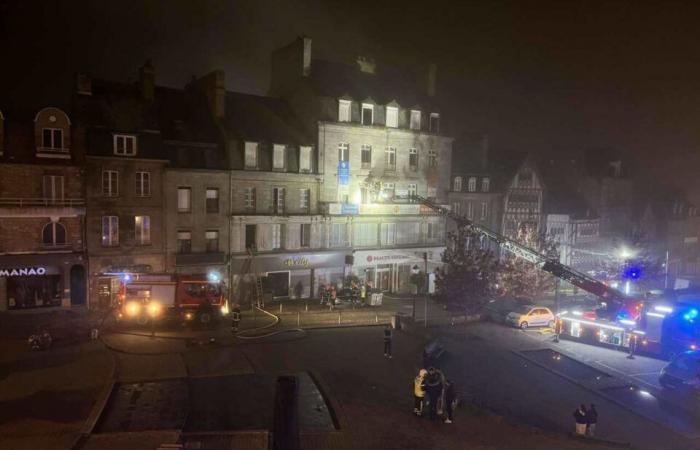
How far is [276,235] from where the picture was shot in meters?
38.9

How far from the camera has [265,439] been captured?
15.3 m

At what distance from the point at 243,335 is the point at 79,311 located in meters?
12.0

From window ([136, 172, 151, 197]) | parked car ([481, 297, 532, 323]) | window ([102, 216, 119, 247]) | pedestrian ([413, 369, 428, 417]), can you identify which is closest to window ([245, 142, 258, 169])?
window ([136, 172, 151, 197])

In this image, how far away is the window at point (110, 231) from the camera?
109 feet

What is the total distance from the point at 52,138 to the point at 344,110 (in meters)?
20.1

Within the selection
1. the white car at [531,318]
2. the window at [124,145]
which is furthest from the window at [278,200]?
the white car at [531,318]

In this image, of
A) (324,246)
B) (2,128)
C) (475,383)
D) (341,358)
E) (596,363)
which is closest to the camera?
(475,383)

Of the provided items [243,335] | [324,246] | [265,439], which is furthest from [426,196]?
[265,439]

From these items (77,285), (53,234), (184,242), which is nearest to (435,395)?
(184,242)

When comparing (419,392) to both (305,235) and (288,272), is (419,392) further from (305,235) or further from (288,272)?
(305,235)

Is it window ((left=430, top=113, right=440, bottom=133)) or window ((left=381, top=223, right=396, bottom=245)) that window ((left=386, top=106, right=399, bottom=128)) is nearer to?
window ((left=430, top=113, right=440, bottom=133))

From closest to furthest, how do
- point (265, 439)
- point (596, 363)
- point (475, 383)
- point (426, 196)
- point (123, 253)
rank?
point (265, 439) < point (475, 383) < point (596, 363) < point (123, 253) < point (426, 196)

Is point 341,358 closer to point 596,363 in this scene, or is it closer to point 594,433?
point 594,433

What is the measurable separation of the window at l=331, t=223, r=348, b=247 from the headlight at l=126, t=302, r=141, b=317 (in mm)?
16245
